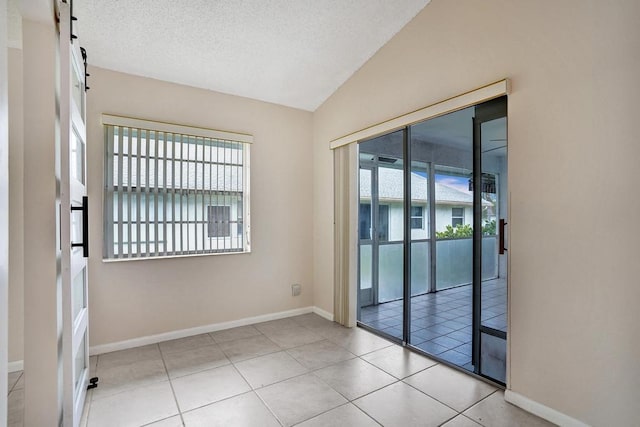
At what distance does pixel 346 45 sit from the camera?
9.82 ft

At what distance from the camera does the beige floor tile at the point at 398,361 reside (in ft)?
8.36

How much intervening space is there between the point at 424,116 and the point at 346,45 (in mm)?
1048

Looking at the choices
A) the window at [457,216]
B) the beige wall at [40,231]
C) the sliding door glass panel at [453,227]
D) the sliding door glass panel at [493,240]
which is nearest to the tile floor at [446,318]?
the sliding door glass panel at [493,240]

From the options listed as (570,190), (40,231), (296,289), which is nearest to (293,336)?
(296,289)

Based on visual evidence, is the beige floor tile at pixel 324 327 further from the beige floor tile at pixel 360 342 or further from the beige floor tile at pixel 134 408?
the beige floor tile at pixel 134 408

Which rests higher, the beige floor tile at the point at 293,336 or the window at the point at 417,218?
the window at the point at 417,218

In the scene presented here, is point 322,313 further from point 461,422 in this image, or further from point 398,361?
point 461,422

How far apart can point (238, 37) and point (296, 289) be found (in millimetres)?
2800

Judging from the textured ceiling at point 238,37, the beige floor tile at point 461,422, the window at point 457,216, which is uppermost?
the textured ceiling at point 238,37

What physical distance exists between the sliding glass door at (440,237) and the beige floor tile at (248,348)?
110 cm

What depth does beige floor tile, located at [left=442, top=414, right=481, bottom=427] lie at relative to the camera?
1872 millimetres

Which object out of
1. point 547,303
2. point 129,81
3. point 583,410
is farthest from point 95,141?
point 583,410

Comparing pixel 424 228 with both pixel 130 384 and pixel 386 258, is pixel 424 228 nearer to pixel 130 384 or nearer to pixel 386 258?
pixel 386 258

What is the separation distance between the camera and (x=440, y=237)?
312cm
